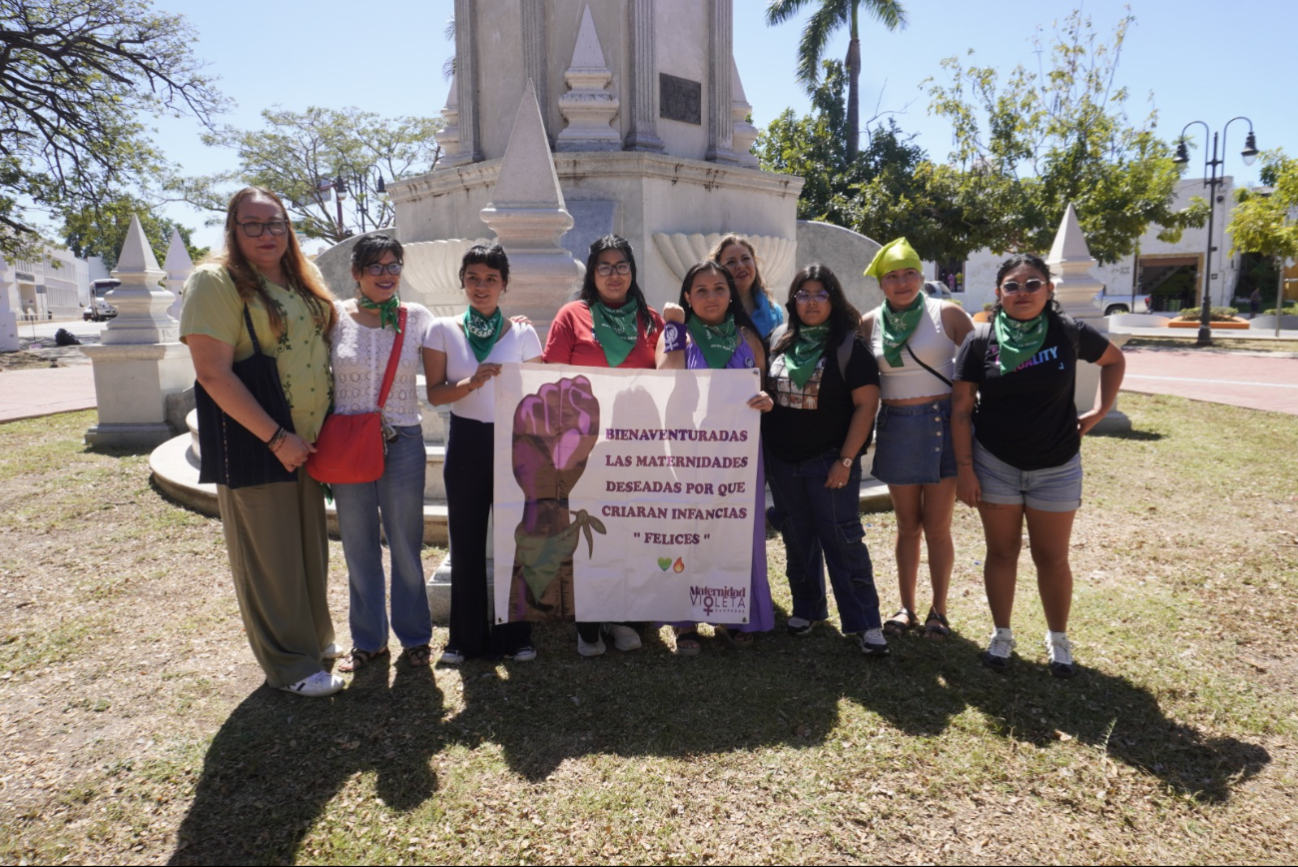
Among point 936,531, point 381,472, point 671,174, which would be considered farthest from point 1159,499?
point 381,472

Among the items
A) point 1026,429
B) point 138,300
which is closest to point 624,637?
point 1026,429

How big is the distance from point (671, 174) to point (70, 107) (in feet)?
71.8

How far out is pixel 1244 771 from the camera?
2883 millimetres

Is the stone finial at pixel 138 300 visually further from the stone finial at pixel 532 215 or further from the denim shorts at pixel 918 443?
the denim shorts at pixel 918 443

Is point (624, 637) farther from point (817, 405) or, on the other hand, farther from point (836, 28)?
point (836, 28)

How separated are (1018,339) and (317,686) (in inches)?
130

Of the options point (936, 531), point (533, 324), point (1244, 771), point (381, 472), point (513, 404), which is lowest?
point (1244, 771)

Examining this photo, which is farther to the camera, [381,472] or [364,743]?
[381,472]

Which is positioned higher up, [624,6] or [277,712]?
[624,6]

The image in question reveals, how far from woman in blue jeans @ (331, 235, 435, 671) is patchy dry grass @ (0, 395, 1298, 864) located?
226 mm

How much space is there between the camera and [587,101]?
7266 millimetres

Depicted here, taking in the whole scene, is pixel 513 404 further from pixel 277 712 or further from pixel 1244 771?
pixel 1244 771

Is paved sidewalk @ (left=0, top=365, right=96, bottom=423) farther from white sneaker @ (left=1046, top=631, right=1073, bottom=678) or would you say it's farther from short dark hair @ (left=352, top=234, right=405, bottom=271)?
white sneaker @ (left=1046, top=631, right=1073, bottom=678)

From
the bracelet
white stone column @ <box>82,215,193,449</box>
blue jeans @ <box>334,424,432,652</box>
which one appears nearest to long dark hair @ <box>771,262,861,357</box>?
the bracelet
